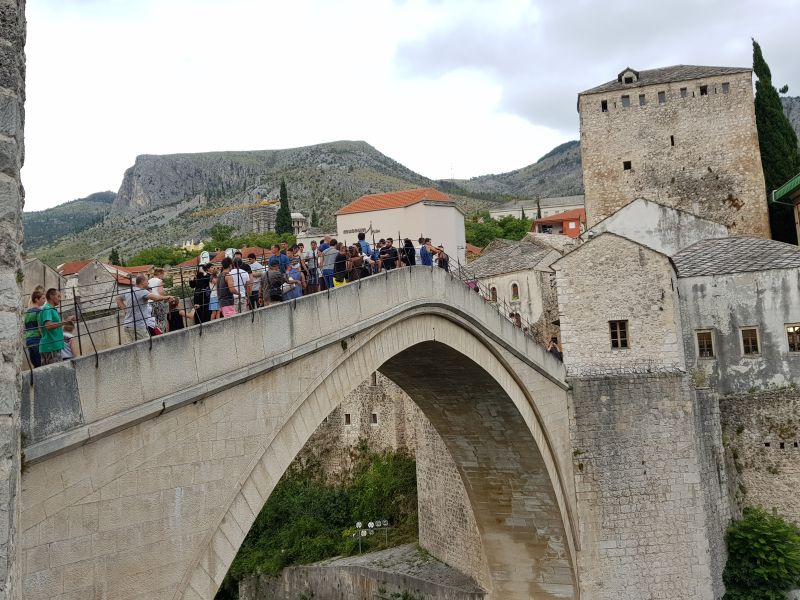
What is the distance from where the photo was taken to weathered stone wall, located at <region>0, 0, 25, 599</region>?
395 centimetres

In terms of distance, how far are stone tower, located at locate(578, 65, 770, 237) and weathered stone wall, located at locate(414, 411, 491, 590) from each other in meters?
13.0

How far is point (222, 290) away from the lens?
9.23 meters

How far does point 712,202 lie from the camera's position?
29969mm

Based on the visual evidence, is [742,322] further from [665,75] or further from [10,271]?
[10,271]

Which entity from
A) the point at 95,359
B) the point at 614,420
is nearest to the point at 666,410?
the point at 614,420

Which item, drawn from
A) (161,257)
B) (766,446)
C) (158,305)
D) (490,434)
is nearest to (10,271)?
(158,305)

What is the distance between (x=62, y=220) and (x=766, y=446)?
490 ft

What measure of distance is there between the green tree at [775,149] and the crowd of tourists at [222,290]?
20155 mm

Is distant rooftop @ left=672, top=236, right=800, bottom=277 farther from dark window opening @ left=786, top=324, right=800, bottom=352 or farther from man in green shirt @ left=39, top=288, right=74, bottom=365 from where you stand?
man in green shirt @ left=39, top=288, right=74, bottom=365

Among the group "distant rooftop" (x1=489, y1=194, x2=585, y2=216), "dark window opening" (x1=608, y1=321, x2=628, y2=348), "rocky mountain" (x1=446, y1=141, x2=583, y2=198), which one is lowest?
"dark window opening" (x1=608, y1=321, x2=628, y2=348)

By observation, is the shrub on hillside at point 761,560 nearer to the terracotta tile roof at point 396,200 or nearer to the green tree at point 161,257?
the terracotta tile roof at point 396,200

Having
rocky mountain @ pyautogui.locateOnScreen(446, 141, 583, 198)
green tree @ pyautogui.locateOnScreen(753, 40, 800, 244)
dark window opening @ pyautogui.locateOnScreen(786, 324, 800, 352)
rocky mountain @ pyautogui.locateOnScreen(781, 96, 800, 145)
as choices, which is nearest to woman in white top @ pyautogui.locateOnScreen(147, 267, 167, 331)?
dark window opening @ pyautogui.locateOnScreen(786, 324, 800, 352)

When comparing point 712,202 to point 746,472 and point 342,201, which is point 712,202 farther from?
point 342,201

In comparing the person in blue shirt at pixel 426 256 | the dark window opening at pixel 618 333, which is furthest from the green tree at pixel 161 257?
the person in blue shirt at pixel 426 256
